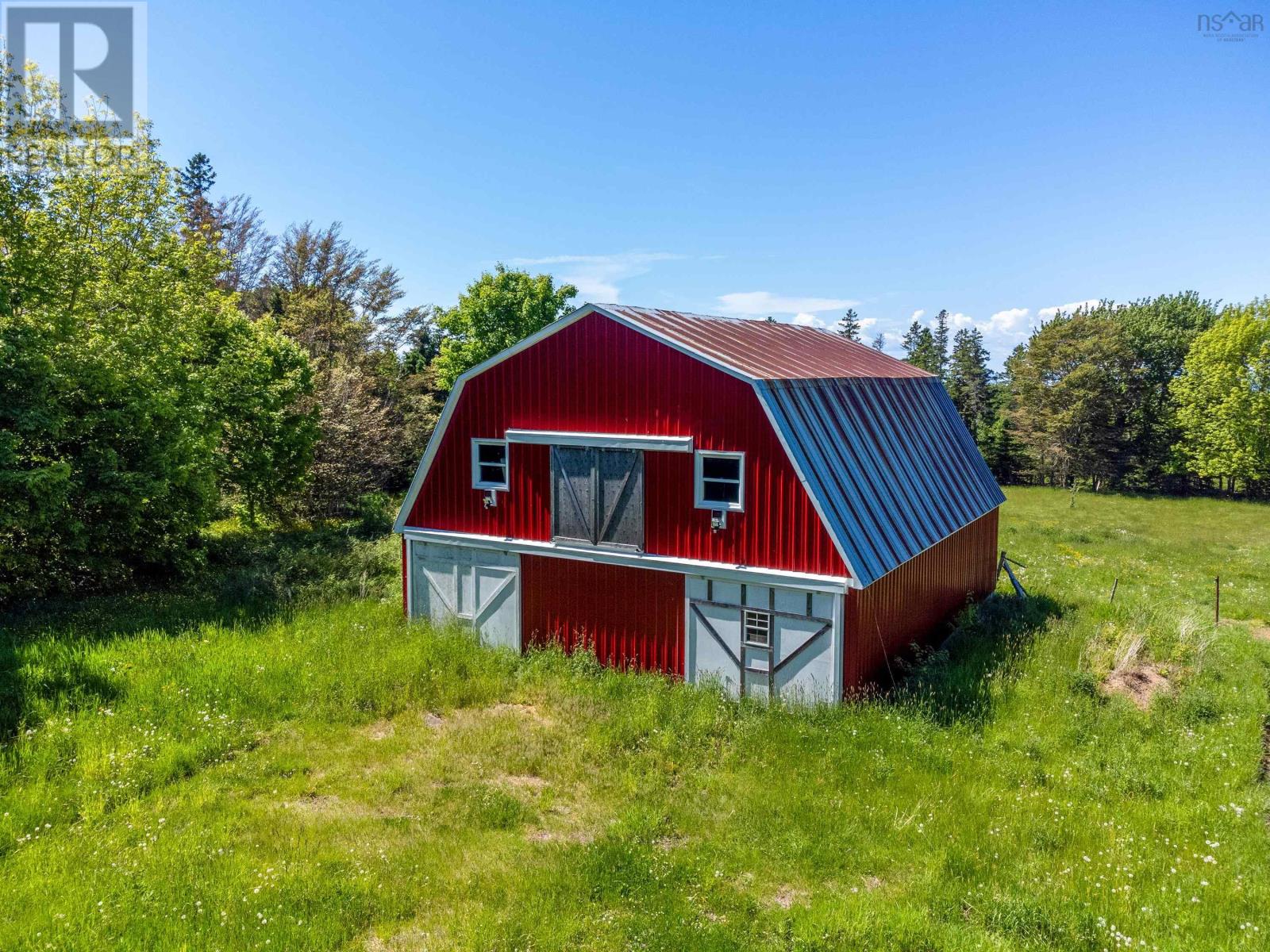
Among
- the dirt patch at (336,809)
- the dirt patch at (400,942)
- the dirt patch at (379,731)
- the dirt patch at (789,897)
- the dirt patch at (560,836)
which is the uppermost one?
the dirt patch at (379,731)

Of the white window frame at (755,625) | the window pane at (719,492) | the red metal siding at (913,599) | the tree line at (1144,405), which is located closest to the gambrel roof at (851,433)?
the red metal siding at (913,599)

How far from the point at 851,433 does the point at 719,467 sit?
2612 millimetres

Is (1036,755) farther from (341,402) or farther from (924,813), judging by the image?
(341,402)

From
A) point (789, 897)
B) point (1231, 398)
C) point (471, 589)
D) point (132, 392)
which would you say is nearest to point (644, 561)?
point (471, 589)

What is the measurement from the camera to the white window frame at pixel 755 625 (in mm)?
11828

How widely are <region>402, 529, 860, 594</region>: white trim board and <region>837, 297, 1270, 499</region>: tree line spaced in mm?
35159

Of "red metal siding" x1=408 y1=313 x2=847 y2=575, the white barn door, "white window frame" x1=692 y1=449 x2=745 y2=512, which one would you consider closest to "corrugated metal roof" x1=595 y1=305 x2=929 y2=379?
"red metal siding" x1=408 y1=313 x2=847 y2=575

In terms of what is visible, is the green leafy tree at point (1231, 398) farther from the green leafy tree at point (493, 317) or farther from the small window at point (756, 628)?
the small window at point (756, 628)

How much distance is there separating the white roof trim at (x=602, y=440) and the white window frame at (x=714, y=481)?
0.25 meters

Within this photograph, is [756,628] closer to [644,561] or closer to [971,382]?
[644,561]

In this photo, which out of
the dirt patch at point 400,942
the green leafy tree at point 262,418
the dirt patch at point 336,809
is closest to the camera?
the dirt patch at point 400,942

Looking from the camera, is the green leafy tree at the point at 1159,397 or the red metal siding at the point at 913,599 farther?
the green leafy tree at the point at 1159,397

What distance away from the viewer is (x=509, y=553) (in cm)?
1409

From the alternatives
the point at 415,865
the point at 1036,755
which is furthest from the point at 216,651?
the point at 1036,755
